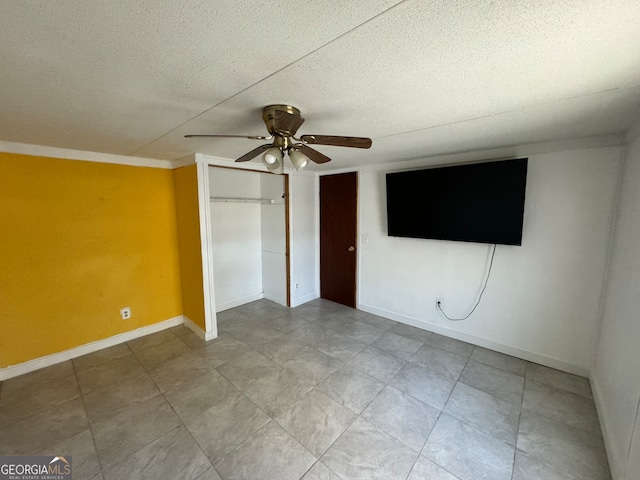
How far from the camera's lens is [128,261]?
3016 millimetres

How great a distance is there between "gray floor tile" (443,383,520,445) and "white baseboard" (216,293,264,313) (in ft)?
10.4

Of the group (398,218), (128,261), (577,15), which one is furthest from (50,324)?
(577,15)

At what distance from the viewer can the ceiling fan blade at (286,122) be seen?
133cm

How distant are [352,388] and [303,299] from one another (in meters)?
2.09

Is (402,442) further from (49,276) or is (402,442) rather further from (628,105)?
(49,276)

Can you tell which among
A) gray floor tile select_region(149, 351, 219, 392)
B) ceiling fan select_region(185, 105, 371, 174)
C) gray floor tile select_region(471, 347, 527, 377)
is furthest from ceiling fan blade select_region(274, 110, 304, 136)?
gray floor tile select_region(471, 347, 527, 377)

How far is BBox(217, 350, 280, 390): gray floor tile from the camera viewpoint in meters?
2.34

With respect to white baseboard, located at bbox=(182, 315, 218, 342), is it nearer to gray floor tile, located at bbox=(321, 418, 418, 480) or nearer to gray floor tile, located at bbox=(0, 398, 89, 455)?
gray floor tile, located at bbox=(0, 398, 89, 455)

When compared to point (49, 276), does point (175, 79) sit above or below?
above

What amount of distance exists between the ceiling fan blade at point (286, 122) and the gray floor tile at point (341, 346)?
89.7 inches

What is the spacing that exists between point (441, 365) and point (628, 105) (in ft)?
7.87

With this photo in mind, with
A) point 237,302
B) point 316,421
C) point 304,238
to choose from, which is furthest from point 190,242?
point 316,421

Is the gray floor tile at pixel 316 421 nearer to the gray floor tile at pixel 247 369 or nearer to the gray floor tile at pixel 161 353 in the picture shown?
the gray floor tile at pixel 247 369

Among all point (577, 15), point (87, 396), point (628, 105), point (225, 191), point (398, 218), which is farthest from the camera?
point (225, 191)
